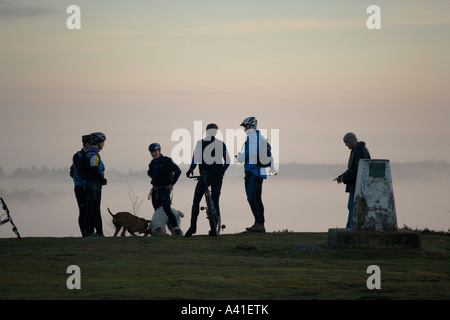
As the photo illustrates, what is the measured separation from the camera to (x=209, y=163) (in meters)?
21.9

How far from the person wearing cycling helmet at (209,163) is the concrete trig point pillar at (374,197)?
3.87 meters

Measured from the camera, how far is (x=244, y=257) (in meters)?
18.5

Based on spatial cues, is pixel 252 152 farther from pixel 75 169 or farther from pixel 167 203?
pixel 75 169

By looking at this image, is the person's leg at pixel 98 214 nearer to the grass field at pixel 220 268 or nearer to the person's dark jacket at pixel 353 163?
the grass field at pixel 220 268

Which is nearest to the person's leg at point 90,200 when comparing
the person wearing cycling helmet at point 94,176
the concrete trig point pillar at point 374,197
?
the person wearing cycling helmet at point 94,176

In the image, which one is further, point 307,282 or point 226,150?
point 226,150

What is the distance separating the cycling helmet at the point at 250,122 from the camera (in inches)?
885

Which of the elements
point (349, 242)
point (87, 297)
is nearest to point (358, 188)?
point (349, 242)

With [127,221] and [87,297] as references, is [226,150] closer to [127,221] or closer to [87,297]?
[127,221]

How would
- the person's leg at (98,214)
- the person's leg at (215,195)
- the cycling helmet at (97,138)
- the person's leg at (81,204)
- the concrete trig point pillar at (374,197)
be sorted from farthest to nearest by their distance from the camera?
1. the person's leg at (215,195)
2. the person's leg at (81,204)
3. the person's leg at (98,214)
4. the cycling helmet at (97,138)
5. the concrete trig point pillar at (374,197)

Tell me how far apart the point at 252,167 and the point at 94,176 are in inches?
145

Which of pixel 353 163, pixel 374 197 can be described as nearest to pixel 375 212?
pixel 374 197

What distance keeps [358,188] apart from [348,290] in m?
5.43

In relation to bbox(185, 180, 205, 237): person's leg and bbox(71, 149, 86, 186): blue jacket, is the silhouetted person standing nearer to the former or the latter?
bbox(185, 180, 205, 237): person's leg
